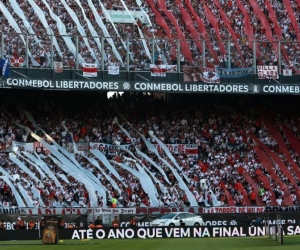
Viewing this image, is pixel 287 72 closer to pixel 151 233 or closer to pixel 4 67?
pixel 4 67

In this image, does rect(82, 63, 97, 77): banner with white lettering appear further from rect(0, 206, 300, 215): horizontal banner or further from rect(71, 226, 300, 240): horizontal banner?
rect(71, 226, 300, 240): horizontal banner

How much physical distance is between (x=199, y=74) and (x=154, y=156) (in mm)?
5271

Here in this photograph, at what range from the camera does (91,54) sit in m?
46.2

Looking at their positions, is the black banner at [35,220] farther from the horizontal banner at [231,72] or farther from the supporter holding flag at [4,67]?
the horizontal banner at [231,72]

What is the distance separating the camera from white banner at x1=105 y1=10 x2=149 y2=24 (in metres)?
51.7

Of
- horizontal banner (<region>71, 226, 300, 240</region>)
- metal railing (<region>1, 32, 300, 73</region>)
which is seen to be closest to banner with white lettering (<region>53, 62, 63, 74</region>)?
metal railing (<region>1, 32, 300, 73</region>)

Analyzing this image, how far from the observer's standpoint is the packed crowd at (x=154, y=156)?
149 ft

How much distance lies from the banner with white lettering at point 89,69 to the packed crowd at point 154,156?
4180 millimetres

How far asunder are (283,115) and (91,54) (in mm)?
12953

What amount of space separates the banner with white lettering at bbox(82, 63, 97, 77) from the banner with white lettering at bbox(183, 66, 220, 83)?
491 centimetres

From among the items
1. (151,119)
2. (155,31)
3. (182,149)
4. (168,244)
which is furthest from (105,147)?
(168,244)

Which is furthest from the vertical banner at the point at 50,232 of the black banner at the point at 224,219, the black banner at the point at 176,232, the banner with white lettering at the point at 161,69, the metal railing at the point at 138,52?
the banner with white lettering at the point at 161,69

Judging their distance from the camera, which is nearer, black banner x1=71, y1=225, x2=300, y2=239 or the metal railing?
black banner x1=71, y1=225, x2=300, y2=239

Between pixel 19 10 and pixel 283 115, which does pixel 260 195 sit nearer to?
pixel 283 115
